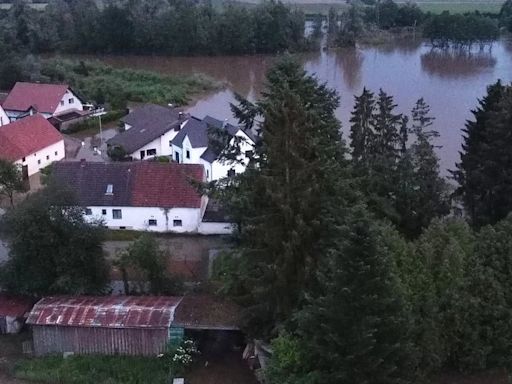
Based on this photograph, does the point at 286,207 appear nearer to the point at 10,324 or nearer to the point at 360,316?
the point at 360,316

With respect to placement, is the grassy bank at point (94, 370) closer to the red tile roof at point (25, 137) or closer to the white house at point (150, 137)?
the red tile roof at point (25, 137)

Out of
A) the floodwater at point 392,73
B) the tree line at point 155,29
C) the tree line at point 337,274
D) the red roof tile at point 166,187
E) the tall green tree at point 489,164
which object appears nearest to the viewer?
the tree line at point 337,274

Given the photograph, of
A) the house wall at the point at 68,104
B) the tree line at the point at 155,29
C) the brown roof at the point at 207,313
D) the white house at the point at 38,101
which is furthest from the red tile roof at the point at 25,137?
the tree line at the point at 155,29

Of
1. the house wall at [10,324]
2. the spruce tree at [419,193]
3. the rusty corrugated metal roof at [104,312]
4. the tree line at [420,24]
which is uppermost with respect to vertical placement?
the tree line at [420,24]

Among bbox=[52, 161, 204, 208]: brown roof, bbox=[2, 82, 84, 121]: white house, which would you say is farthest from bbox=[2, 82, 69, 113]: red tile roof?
bbox=[52, 161, 204, 208]: brown roof

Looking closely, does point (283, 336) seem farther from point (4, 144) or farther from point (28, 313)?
point (4, 144)

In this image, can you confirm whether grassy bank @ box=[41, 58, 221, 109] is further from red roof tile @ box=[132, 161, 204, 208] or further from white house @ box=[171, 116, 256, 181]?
red roof tile @ box=[132, 161, 204, 208]
